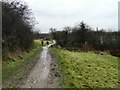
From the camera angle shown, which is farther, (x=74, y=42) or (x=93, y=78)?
(x=74, y=42)

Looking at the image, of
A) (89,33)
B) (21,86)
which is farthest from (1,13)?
(89,33)

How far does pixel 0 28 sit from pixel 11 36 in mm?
3914

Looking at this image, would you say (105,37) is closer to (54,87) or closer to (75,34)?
(75,34)

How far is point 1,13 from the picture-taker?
82.6 feet

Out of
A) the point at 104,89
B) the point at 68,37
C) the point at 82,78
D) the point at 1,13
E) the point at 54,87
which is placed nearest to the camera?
the point at 54,87

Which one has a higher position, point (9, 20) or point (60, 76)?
point (9, 20)

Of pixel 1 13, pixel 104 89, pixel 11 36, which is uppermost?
pixel 1 13

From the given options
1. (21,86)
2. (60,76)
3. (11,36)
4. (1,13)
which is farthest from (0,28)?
(21,86)

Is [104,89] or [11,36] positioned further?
[11,36]

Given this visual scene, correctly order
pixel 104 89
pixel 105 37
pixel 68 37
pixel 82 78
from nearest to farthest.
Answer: pixel 104 89 → pixel 82 78 → pixel 105 37 → pixel 68 37

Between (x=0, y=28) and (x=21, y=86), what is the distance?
1454 centimetres

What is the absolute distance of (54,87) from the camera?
1241 cm

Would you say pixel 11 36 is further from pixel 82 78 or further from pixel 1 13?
pixel 82 78

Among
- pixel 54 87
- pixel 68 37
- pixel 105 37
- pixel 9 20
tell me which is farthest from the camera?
pixel 68 37
